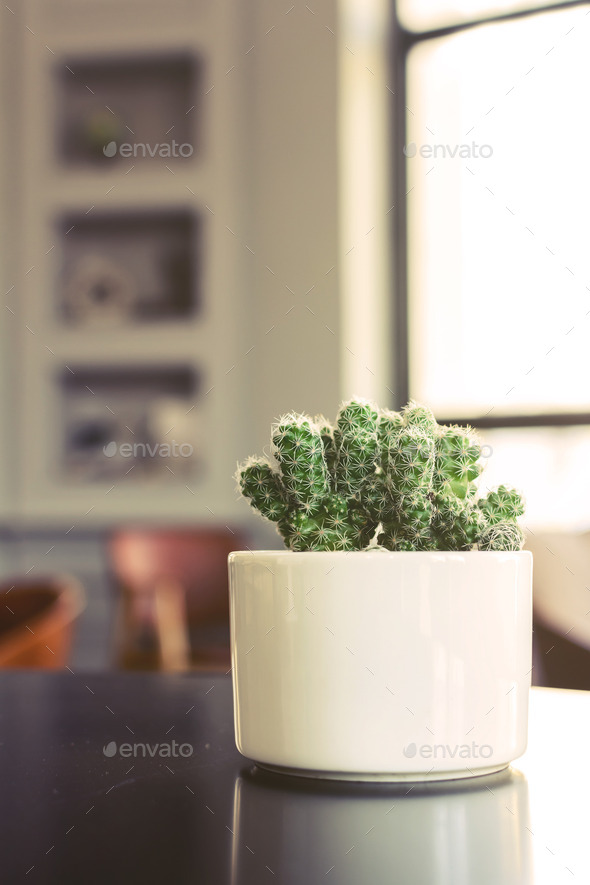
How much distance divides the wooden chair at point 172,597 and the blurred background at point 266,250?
0.61 feet

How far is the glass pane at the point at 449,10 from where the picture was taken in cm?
340

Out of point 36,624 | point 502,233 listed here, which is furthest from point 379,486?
point 502,233

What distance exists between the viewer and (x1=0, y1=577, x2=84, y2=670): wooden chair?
1.49 m

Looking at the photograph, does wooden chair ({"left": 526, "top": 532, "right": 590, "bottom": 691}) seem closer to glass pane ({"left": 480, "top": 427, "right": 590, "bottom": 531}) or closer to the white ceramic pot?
the white ceramic pot

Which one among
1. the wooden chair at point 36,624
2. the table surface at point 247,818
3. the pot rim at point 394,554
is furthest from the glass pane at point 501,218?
the pot rim at point 394,554

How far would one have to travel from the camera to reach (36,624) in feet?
5.22

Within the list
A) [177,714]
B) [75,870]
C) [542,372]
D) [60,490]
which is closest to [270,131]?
[542,372]

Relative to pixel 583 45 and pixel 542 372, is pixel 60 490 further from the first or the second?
pixel 583 45

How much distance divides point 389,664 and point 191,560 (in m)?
2.45

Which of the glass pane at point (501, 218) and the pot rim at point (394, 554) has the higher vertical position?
the glass pane at point (501, 218)

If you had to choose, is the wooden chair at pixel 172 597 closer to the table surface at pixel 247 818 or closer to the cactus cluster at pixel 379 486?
the table surface at pixel 247 818

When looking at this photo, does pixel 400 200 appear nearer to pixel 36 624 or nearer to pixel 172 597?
pixel 172 597

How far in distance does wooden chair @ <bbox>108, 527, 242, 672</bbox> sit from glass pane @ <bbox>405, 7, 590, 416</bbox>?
3.69 ft

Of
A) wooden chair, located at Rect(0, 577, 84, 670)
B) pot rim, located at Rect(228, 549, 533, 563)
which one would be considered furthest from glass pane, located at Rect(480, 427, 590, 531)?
pot rim, located at Rect(228, 549, 533, 563)
